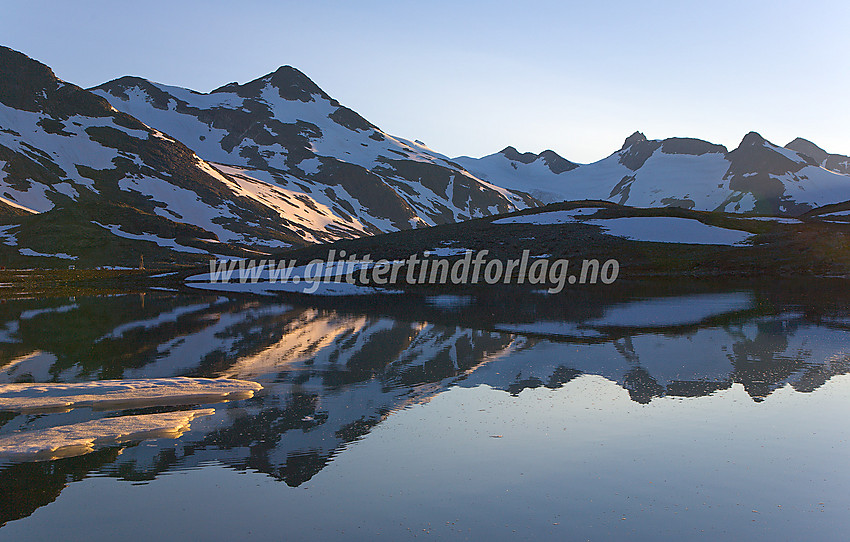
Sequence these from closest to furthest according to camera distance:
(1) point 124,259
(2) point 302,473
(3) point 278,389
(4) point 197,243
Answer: (2) point 302,473 < (3) point 278,389 < (1) point 124,259 < (4) point 197,243

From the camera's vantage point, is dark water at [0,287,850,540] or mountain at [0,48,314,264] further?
mountain at [0,48,314,264]

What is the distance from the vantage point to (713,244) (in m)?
80.1

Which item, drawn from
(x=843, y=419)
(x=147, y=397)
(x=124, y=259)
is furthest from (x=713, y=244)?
(x=124, y=259)

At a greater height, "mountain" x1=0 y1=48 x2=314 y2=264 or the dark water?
"mountain" x1=0 y1=48 x2=314 y2=264

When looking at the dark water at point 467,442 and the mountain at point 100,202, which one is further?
the mountain at point 100,202

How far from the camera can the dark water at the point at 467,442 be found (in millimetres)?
9930

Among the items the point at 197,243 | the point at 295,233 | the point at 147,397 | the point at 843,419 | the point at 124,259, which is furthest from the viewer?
the point at 295,233

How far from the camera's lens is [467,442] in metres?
13.7

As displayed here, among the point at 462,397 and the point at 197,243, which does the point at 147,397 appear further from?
the point at 197,243

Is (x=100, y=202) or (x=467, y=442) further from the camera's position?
(x=100, y=202)

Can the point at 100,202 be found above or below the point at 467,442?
above

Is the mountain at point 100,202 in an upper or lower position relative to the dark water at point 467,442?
upper

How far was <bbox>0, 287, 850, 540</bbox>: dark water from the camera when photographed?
32.6 ft

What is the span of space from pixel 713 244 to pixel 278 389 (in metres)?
73.2
